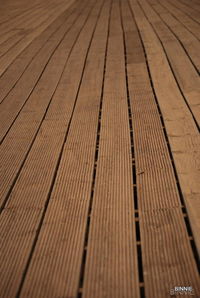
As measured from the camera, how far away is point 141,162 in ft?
4.21

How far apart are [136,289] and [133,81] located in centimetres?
153

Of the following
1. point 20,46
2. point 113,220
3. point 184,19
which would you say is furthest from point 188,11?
point 113,220

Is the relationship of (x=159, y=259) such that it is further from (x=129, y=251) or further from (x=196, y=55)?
(x=196, y=55)

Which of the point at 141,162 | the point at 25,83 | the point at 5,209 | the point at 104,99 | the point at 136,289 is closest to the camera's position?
the point at 136,289

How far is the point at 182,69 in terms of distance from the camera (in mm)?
2148

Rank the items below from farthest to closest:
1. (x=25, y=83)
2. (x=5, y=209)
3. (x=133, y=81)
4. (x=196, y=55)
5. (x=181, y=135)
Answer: (x=196, y=55) < (x=25, y=83) < (x=133, y=81) < (x=181, y=135) < (x=5, y=209)

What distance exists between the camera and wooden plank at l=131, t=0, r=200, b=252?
42.7 inches

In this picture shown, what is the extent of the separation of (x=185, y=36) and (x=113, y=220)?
247 cm

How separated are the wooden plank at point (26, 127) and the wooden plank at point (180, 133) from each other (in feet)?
2.48

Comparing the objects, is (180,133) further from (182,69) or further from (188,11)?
(188,11)

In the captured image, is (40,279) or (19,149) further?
(19,149)

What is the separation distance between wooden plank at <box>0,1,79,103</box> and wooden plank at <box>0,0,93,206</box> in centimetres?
23

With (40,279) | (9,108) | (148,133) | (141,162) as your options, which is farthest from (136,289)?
(9,108)

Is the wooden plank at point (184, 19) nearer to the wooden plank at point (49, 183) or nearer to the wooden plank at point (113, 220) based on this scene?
the wooden plank at point (49, 183)
